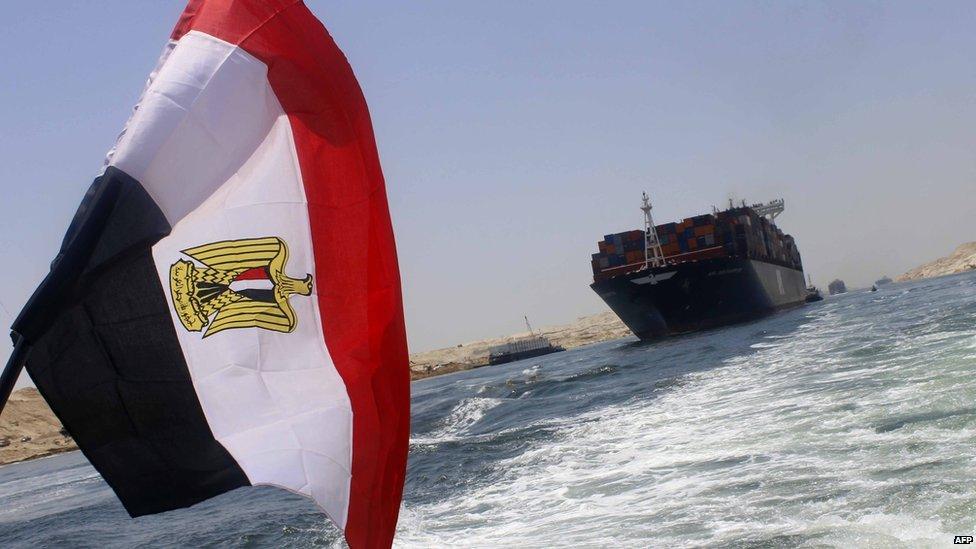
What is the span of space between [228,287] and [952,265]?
146992 mm

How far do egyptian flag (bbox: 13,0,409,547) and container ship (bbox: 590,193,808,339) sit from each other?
45.7 meters

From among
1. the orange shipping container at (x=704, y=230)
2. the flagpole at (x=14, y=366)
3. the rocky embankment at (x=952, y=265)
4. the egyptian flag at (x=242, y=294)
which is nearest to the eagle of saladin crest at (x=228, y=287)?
the egyptian flag at (x=242, y=294)

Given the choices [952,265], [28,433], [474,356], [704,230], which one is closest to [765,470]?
[704,230]

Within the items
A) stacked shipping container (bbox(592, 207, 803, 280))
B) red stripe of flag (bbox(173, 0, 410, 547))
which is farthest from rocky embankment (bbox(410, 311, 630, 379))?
red stripe of flag (bbox(173, 0, 410, 547))

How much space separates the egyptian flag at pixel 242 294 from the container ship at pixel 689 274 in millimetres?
45673

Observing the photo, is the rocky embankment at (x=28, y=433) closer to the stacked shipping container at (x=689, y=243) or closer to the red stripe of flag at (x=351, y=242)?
the stacked shipping container at (x=689, y=243)

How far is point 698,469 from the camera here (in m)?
11.7

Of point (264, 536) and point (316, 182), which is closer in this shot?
point (316, 182)

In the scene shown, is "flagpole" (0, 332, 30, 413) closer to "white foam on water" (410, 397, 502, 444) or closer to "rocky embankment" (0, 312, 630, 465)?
"white foam on water" (410, 397, 502, 444)

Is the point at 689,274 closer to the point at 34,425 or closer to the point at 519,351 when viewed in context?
the point at 519,351

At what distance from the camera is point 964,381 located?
1310 cm

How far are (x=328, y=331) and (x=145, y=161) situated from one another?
0.99m

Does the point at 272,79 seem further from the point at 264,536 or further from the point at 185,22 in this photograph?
the point at 264,536

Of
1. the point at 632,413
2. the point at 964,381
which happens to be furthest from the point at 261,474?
the point at 632,413
